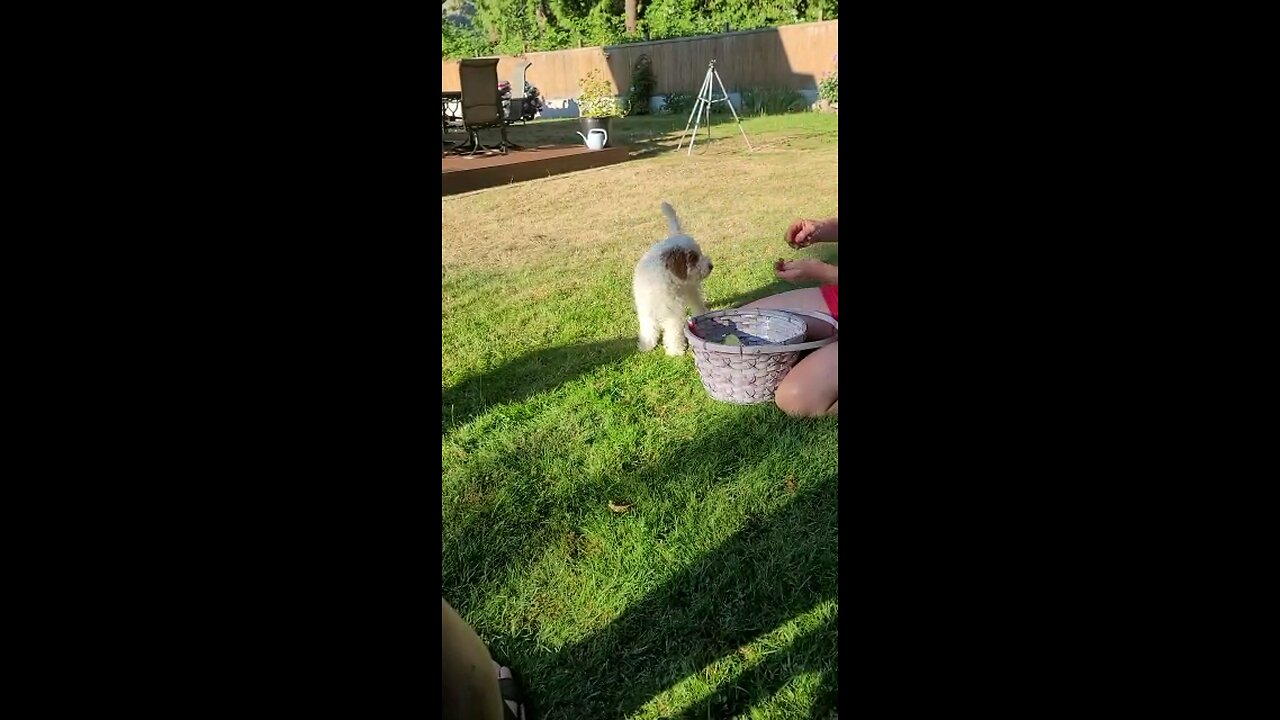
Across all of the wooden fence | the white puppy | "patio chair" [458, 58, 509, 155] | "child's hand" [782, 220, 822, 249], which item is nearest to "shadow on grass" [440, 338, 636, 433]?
the white puppy

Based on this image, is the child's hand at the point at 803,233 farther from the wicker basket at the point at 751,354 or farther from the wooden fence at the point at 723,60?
the wooden fence at the point at 723,60

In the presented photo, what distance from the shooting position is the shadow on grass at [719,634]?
61.5 inches

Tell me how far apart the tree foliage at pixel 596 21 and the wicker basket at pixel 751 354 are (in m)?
15.8

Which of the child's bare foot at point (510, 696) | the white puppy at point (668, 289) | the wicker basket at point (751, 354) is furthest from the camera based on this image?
the white puppy at point (668, 289)

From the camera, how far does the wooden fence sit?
16.5m

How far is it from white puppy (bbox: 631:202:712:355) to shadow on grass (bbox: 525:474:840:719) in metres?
1.32

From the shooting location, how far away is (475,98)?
9.17 metres

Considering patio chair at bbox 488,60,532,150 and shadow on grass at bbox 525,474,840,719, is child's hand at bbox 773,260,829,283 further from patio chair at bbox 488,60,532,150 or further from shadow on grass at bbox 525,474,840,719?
patio chair at bbox 488,60,532,150

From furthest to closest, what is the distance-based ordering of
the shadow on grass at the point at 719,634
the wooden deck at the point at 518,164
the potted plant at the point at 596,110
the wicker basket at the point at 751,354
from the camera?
the potted plant at the point at 596,110 < the wooden deck at the point at 518,164 < the wicker basket at the point at 751,354 < the shadow on grass at the point at 719,634

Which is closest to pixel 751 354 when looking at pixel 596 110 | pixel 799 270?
pixel 799 270

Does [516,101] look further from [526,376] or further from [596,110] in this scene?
[526,376]

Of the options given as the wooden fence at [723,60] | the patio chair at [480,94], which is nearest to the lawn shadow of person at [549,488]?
the patio chair at [480,94]
